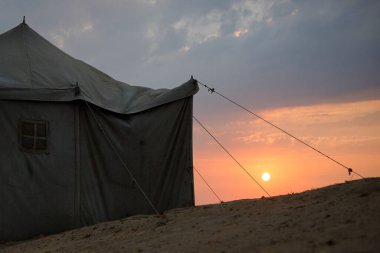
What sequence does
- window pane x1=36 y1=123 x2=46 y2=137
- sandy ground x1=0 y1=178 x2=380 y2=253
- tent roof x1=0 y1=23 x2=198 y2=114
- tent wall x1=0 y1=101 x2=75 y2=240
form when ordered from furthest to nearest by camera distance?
tent roof x1=0 y1=23 x2=198 y2=114 < window pane x1=36 y1=123 x2=46 y2=137 < tent wall x1=0 y1=101 x2=75 y2=240 < sandy ground x1=0 y1=178 x2=380 y2=253

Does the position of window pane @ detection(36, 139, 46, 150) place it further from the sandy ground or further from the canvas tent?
the sandy ground

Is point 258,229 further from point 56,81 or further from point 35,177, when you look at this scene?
point 56,81

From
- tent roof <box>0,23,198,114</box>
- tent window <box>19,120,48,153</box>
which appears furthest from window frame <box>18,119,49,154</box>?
tent roof <box>0,23,198,114</box>

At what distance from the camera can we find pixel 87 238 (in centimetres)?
729

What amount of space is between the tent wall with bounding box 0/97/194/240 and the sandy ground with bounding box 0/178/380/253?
0.89 metres

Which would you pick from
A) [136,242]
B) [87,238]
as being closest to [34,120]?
[87,238]

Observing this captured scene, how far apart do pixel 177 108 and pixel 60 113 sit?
8.90ft

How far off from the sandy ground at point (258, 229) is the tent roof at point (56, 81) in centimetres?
294

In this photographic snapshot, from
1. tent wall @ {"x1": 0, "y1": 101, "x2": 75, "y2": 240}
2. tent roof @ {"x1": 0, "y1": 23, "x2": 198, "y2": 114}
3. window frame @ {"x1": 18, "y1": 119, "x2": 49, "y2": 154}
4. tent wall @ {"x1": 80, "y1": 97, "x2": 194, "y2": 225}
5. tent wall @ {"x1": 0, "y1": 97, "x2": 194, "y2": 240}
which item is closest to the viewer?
A: tent wall @ {"x1": 0, "y1": 101, "x2": 75, "y2": 240}

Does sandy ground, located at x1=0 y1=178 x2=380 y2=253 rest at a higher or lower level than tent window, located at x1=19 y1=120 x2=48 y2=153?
lower

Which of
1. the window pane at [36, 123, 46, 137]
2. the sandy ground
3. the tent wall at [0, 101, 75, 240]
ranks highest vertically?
the window pane at [36, 123, 46, 137]

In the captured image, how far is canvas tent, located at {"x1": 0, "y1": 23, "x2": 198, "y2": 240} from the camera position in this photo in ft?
29.6

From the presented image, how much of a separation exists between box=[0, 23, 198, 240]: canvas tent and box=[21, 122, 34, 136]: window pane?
2cm

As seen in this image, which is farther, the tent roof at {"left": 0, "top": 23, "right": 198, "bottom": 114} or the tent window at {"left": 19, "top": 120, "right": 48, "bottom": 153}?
the tent roof at {"left": 0, "top": 23, "right": 198, "bottom": 114}
